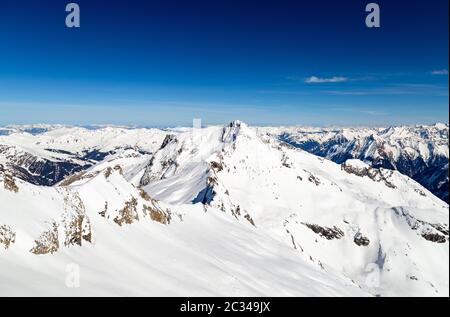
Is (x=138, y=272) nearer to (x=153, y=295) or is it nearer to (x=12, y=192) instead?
(x=153, y=295)

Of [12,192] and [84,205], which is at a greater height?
[12,192]

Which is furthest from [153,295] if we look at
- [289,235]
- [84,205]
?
[289,235]

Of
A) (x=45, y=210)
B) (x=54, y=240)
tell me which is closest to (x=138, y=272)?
(x=54, y=240)

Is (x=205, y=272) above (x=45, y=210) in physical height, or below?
below

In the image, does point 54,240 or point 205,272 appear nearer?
point 54,240

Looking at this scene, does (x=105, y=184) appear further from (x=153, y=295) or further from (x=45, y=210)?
(x=153, y=295)
